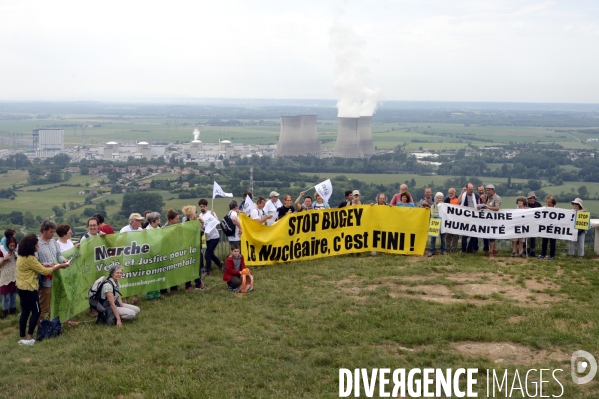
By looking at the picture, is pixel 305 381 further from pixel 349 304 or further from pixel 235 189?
pixel 235 189

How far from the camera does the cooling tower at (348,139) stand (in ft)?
219

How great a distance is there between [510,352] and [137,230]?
6.47 m

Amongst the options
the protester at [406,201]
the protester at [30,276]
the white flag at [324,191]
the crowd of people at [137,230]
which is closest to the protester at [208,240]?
the crowd of people at [137,230]

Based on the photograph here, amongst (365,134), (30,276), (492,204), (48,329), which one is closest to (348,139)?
(365,134)

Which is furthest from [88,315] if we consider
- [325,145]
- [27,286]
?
[325,145]

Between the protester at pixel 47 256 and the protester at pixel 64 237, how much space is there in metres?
0.35

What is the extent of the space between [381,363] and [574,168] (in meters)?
78.1

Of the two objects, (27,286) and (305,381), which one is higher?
(27,286)

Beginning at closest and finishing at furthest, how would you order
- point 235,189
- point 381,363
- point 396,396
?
point 396,396 < point 381,363 < point 235,189

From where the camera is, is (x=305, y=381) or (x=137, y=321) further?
(x=137, y=321)

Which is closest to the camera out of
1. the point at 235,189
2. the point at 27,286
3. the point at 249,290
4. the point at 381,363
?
the point at 381,363

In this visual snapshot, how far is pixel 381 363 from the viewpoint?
862 cm

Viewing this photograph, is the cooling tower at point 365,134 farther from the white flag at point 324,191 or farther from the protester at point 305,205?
the protester at point 305,205

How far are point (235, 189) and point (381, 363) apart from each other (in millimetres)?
48513
